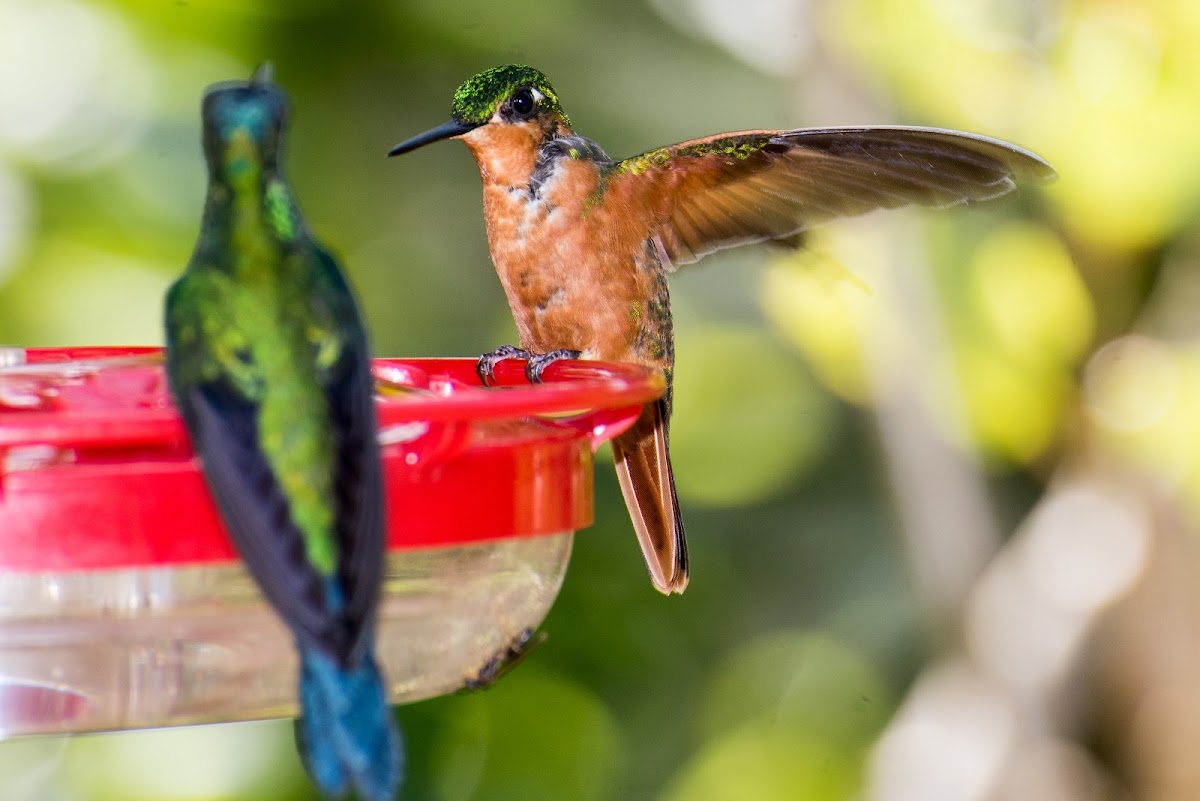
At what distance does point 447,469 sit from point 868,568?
14.6ft

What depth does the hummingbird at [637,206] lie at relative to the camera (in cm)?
229

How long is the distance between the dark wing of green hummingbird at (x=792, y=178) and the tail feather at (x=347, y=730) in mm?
1215

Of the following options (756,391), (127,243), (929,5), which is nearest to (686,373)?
(756,391)

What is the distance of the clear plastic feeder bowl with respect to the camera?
3.97 feet

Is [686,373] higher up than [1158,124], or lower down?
lower down

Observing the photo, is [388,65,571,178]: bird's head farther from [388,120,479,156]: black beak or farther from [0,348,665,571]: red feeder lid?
[0,348,665,571]: red feeder lid

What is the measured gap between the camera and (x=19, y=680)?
4.68ft

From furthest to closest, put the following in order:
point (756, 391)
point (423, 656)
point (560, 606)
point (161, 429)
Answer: point (756, 391) → point (560, 606) → point (423, 656) → point (161, 429)

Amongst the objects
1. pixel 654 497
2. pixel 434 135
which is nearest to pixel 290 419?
pixel 434 135

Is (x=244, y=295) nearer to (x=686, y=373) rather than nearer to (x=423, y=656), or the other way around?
(x=423, y=656)

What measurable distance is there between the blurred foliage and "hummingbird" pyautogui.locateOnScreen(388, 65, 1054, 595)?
0.52 feet

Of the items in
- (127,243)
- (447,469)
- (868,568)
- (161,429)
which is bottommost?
(868,568)

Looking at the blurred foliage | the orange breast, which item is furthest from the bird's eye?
the blurred foliage

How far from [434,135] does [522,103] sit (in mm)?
334
